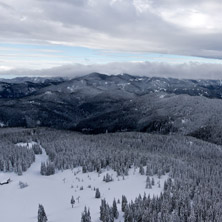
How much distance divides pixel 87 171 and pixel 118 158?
1763 cm

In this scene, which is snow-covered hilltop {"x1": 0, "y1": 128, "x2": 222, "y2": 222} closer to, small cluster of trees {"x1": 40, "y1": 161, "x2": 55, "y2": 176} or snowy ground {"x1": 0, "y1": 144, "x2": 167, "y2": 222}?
snowy ground {"x1": 0, "y1": 144, "x2": 167, "y2": 222}

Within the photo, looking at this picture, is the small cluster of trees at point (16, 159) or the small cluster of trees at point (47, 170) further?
the small cluster of trees at point (16, 159)

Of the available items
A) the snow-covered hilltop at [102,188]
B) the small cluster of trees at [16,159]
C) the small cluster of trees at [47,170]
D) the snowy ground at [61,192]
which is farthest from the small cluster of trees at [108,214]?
the small cluster of trees at [16,159]

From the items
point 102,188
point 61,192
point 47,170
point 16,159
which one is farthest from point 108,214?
point 16,159

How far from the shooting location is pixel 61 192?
333ft

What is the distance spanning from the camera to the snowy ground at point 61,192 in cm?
8162

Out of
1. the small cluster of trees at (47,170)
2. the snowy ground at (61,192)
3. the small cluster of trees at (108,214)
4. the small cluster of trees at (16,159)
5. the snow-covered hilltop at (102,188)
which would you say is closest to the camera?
the small cluster of trees at (108,214)

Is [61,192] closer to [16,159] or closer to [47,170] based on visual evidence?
[47,170]

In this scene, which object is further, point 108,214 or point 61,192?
point 61,192

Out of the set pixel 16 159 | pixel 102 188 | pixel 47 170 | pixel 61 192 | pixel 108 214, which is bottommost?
pixel 61 192

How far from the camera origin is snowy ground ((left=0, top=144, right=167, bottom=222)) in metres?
81.6

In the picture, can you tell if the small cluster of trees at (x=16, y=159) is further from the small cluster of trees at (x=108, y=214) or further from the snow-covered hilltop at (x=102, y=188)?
the small cluster of trees at (x=108, y=214)

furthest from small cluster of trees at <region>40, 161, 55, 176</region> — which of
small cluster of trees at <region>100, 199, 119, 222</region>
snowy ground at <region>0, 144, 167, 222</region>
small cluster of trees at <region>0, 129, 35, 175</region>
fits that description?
small cluster of trees at <region>100, 199, 119, 222</region>

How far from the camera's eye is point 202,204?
246ft
